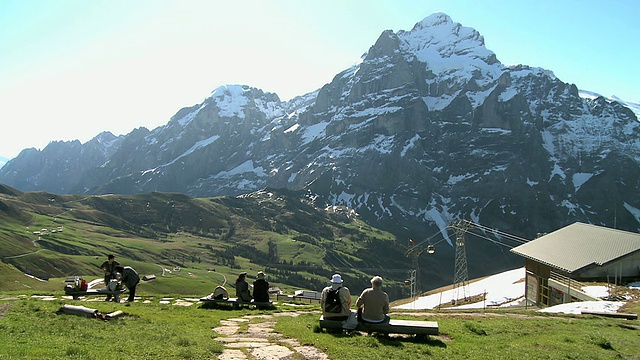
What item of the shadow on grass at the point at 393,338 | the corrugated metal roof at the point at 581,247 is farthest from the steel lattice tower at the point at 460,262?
the shadow on grass at the point at 393,338

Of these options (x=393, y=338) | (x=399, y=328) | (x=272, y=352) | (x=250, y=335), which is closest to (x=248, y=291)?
(x=250, y=335)

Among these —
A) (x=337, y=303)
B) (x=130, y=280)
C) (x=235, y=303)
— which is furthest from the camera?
(x=130, y=280)

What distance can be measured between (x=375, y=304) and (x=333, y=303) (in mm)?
1658

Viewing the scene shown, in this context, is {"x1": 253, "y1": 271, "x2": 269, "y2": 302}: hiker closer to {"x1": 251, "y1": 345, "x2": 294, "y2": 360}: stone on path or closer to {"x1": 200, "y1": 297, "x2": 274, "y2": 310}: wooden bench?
{"x1": 200, "y1": 297, "x2": 274, "y2": 310}: wooden bench

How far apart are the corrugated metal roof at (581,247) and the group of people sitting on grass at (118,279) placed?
40254 millimetres

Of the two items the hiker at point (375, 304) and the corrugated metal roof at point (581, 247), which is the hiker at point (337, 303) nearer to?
the hiker at point (375, 304)

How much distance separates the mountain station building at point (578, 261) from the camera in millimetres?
44594

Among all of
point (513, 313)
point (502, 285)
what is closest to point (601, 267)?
point (513, 313)

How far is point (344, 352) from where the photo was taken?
13.7m

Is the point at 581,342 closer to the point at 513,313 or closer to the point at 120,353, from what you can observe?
the point at 513,313

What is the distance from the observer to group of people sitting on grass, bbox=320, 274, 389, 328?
16703 mm

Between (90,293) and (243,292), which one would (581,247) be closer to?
(243,292)

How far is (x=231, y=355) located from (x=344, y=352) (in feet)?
11.0

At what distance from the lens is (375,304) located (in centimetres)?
1666
